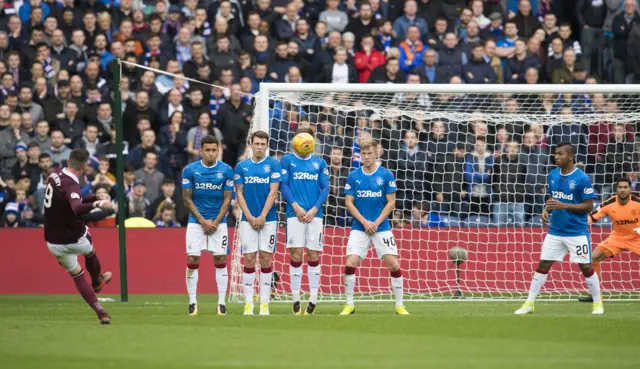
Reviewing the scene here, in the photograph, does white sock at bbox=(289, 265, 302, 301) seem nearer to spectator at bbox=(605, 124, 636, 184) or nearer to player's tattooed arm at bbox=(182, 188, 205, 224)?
player's tattooed arm at bbox=(182, 188, 205, 224)

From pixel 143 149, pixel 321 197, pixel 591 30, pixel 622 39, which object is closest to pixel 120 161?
pixel 143 149

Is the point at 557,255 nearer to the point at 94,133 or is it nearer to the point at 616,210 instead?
the point at 616,210

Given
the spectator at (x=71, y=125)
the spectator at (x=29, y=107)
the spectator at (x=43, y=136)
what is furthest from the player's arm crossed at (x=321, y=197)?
the spectator at (x=29, y=107)

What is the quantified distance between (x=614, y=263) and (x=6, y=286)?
10.9 metres

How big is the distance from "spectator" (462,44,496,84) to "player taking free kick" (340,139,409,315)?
847cm

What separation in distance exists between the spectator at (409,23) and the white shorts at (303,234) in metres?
10.2

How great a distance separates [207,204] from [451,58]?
974 cm

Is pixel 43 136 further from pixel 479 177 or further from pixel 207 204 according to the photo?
pixel 479 177

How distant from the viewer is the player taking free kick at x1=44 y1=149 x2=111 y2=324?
1238cm

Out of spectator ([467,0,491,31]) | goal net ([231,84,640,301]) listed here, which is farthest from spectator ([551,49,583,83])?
spectator ([467,0,491,31])

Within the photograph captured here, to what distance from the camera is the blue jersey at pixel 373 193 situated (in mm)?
14906

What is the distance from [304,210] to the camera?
582 inches

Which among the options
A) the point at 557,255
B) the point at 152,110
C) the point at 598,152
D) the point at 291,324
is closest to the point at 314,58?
the point at 152,110

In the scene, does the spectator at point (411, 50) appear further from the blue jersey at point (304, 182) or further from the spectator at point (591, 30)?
the blue jersey at point (304, 182)
